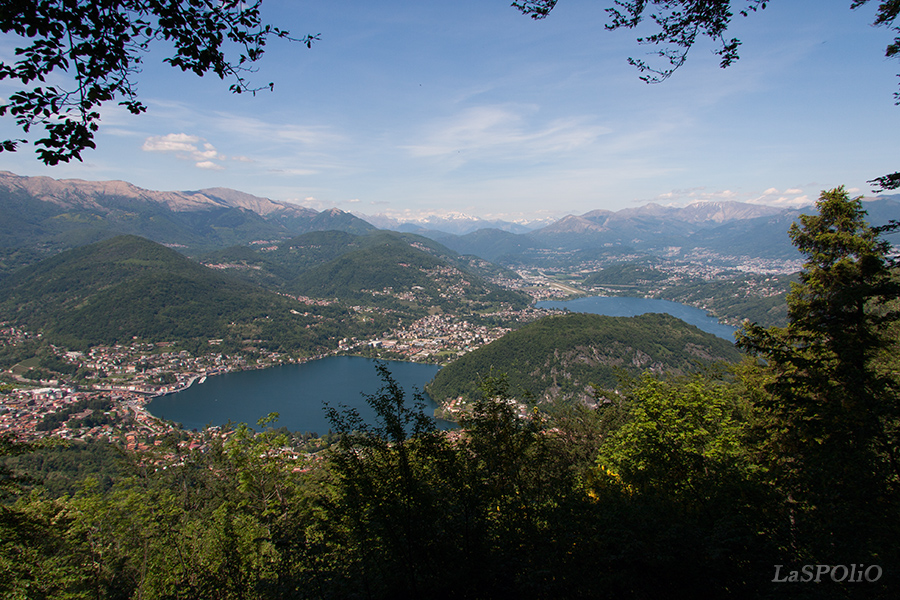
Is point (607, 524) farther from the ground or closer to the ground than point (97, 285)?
farther from the ground

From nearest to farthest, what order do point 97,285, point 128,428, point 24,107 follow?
1. point 24,107
2. point 128,428
3. point 97,285

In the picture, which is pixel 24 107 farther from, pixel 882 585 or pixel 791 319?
pixel 791 319

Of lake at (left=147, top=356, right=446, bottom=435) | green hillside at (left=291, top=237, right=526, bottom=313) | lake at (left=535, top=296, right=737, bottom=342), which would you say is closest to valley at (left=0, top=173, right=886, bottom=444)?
green hillside at (left=291, top=237, right=526, bottom=313)

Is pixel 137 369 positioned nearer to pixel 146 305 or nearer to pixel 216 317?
pixel 216 317

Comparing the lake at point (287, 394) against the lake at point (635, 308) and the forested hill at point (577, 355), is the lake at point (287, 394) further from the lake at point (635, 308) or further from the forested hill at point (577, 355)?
the lake at point (635, 308)

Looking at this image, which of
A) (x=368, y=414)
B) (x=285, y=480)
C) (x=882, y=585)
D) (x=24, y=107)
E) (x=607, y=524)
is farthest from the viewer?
(x=368, y=414)

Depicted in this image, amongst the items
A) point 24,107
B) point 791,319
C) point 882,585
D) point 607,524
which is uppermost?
point 24,107

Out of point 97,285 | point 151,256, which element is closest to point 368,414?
point 97,285
